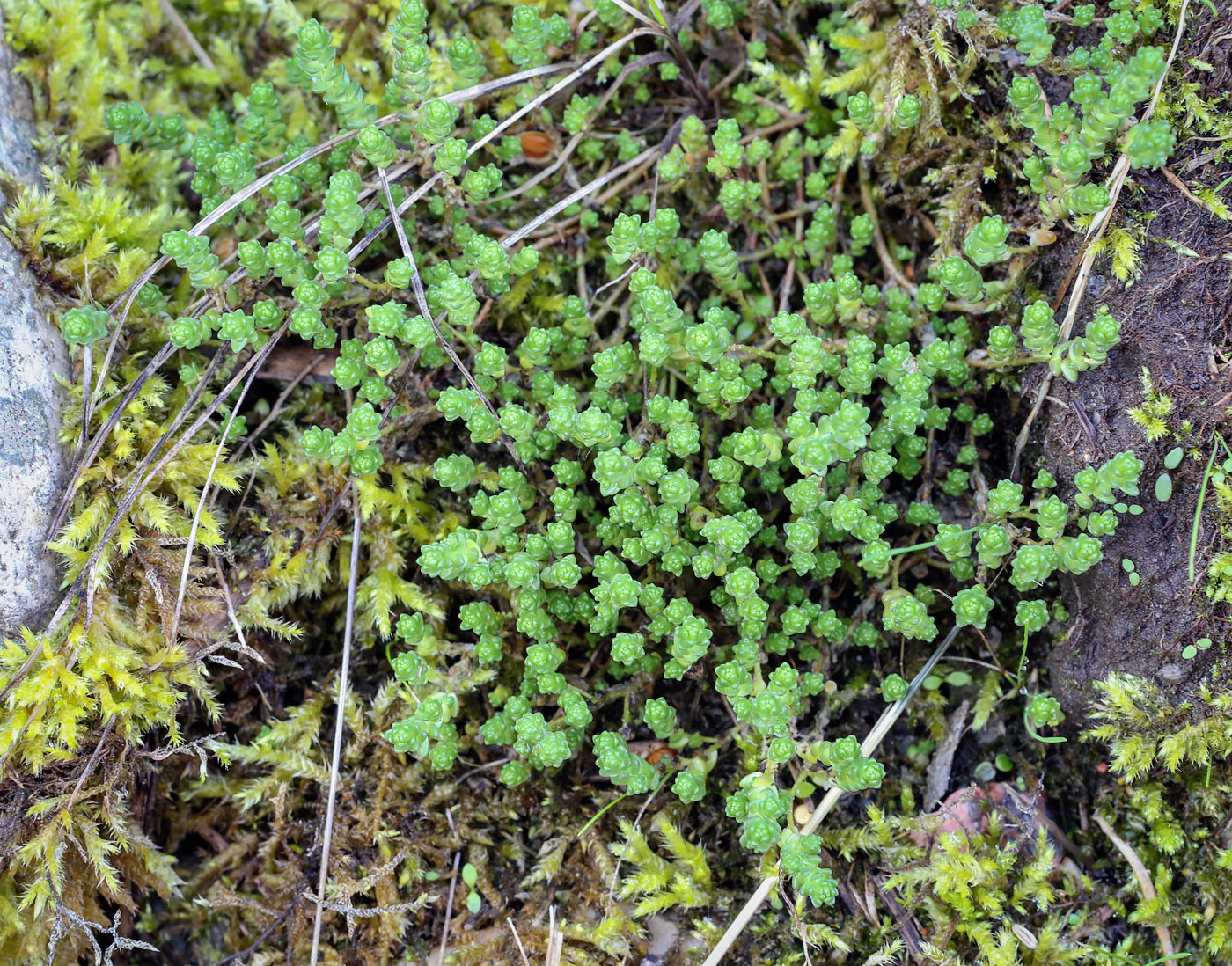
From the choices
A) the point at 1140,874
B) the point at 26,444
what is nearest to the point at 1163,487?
the point at 1140,874

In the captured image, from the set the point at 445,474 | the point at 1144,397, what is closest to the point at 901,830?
the point at 1144,397

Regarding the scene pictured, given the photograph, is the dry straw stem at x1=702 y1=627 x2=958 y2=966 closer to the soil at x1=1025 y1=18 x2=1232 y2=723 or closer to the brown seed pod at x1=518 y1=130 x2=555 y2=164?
the soil at x1=1025 y1=18 x2=1232 y2=723

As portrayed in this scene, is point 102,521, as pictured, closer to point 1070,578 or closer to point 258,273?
point 258,273

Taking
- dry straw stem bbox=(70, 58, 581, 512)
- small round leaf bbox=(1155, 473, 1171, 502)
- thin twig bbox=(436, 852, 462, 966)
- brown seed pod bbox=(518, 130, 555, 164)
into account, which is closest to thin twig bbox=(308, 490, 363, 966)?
thin twig bbox=(436, 852, 462, 966)

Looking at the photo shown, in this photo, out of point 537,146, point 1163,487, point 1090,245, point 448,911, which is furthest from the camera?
point 537,146

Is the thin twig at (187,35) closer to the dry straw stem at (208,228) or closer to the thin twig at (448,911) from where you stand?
the dry straw stem at (208,228)

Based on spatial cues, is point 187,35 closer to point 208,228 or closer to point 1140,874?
point 208,228
